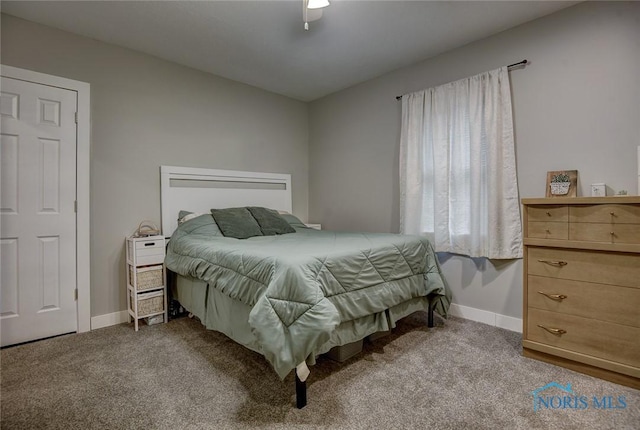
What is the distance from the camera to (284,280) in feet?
5.13

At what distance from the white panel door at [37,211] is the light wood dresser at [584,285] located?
11.6 ft

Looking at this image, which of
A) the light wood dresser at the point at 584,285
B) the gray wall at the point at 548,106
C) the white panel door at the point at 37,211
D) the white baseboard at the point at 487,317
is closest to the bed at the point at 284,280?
the white baseboard at the point at 487,317

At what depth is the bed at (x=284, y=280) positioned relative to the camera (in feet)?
4.90

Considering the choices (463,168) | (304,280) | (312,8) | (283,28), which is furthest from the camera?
(463,168)

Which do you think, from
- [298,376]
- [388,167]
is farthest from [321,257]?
[388,167]

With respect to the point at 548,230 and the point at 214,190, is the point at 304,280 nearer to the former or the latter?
the point at 548,230

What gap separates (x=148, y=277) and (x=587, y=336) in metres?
3.24

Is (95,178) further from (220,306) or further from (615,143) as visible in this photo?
(615,143)

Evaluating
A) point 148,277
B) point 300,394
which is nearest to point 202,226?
point 148,277

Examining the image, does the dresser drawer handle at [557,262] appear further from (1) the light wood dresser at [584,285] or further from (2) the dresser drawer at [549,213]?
(2) the dresser drawer at [549,213]

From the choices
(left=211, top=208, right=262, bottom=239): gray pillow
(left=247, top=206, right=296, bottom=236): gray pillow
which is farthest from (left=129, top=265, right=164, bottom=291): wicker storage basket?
(left=247, top=206, right=296, bottom=236): gray pillow

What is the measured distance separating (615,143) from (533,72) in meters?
0.80

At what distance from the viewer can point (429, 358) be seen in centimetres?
209

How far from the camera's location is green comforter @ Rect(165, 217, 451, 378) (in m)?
1.47
